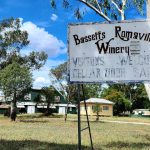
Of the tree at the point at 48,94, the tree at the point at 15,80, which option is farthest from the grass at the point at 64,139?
the tree at the point at 48,94

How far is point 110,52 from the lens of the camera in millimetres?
11836

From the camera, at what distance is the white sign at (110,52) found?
11.6 m

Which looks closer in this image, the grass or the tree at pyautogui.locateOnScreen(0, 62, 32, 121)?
the grass

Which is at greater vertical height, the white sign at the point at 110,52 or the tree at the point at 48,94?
the tree at the point at 48,94

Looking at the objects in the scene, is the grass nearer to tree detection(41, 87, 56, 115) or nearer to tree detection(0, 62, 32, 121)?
tree detection(0, 62, 32, 121)

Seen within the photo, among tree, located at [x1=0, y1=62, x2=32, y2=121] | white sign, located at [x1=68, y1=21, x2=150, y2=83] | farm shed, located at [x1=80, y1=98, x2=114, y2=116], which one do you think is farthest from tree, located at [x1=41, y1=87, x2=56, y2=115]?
white sign, located at [x1=68, y1=21, x2=150, y2=83]

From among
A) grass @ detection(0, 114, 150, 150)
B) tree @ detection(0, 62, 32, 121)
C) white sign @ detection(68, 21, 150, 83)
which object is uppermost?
tree @ detection(0, 62, 32, 121)

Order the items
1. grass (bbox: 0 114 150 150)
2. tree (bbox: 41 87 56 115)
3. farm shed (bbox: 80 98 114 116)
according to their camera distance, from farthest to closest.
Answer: farm shed (bbox: 80 98 114 116) < tree (bbox: 41 87 56 115) < grass (bbox: 0 114 150 150)

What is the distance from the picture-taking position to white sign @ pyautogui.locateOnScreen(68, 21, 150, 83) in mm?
11609

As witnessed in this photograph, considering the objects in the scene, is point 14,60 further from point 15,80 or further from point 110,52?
point 110,52

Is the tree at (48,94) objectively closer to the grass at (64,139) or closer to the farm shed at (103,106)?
the farm shed at (103,106)

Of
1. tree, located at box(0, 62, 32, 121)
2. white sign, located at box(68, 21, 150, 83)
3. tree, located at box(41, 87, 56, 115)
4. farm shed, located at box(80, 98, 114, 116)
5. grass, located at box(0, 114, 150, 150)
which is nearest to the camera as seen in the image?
white sign, located at box(68, 21, 150, 83)

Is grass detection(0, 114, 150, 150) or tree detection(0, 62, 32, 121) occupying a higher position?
tree detection(0, 62, 32, 121)

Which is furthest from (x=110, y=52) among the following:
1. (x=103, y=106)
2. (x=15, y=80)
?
(x=103, y=106)
